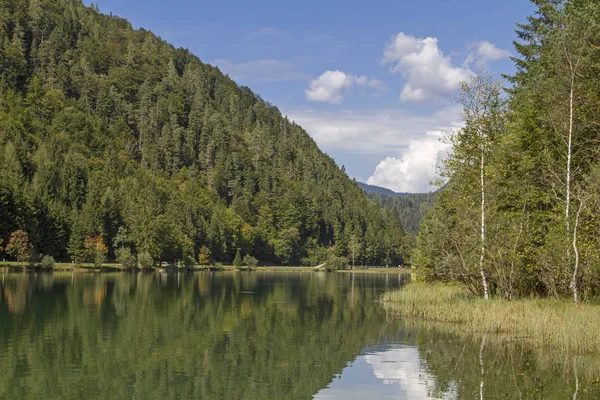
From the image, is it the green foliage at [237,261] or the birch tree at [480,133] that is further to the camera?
the green foliage at [237,261]

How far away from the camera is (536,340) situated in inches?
1294

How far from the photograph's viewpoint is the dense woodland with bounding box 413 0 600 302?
37219 millimetres

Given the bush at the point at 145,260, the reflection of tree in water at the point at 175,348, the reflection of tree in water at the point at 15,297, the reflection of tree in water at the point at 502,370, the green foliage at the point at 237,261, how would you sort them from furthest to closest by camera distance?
the green foliage at the point at 237,261 → the bush at the point at 145,260 → the reflection of tree in water at the point at 15,297 → the reflection of tree in water at the point at 175,348 → the reflection of tree in water at the point at 502,370

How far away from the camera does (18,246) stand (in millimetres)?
113500

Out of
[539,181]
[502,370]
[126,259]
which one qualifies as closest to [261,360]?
[502,370]

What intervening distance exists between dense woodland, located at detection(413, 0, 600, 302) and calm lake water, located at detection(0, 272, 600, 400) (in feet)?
22.2

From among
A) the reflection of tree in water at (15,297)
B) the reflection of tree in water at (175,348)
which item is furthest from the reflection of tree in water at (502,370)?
the reflection of tree in water at (15,297)

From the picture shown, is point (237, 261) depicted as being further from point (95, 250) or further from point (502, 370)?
point (502, 370)

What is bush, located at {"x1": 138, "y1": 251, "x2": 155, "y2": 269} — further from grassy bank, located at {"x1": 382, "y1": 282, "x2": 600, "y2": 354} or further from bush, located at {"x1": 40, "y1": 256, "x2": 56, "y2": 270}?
grassy bank, located at {"x1": 382, "y1": 282, "x2": 600, "y2": 354}

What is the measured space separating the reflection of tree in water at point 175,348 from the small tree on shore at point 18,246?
63.0m

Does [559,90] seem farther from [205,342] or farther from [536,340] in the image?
[205,342]

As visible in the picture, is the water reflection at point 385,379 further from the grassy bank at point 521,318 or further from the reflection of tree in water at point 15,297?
the reflection of tree in water at point 15,297

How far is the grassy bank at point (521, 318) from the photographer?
97.8ft

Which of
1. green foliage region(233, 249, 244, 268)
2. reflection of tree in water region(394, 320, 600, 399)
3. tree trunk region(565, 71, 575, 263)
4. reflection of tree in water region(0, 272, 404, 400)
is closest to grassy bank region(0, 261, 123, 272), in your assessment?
green foliage region(233, 249, 244, 268)
